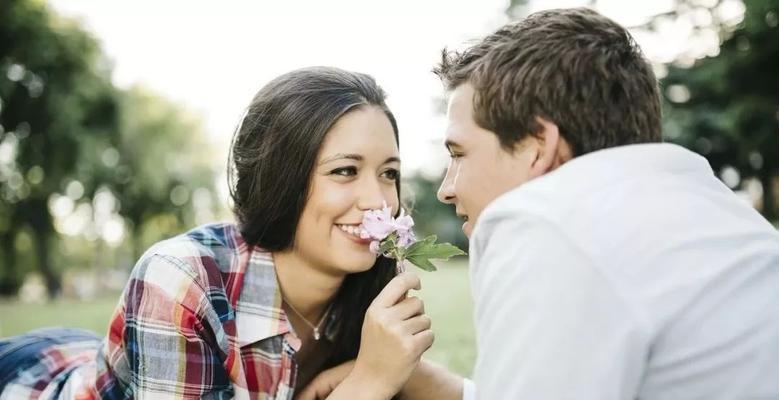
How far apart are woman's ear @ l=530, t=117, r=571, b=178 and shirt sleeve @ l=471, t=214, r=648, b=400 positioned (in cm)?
65

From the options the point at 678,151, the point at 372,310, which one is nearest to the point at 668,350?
the point at 678,151

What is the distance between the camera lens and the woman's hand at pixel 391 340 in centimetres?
300

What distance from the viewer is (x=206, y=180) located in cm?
4125

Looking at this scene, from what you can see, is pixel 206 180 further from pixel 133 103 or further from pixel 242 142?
pixel 242 142

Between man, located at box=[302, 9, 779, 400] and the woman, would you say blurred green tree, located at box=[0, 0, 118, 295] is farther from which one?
man, located at box=[302, 9, 779, 400]

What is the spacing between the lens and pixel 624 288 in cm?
165

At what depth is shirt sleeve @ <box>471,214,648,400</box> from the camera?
161 cm

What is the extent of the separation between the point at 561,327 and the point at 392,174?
218 cm

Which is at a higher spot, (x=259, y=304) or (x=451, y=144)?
(x=451, y=144)

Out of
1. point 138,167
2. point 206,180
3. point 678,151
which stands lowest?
point 206,180

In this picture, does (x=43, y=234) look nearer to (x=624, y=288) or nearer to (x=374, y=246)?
(x=374, y=246)

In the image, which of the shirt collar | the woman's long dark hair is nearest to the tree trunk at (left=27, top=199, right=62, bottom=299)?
the woman's long dark hair

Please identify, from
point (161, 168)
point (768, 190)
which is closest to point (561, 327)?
point (768, 190)

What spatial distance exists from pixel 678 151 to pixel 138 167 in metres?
34.7
